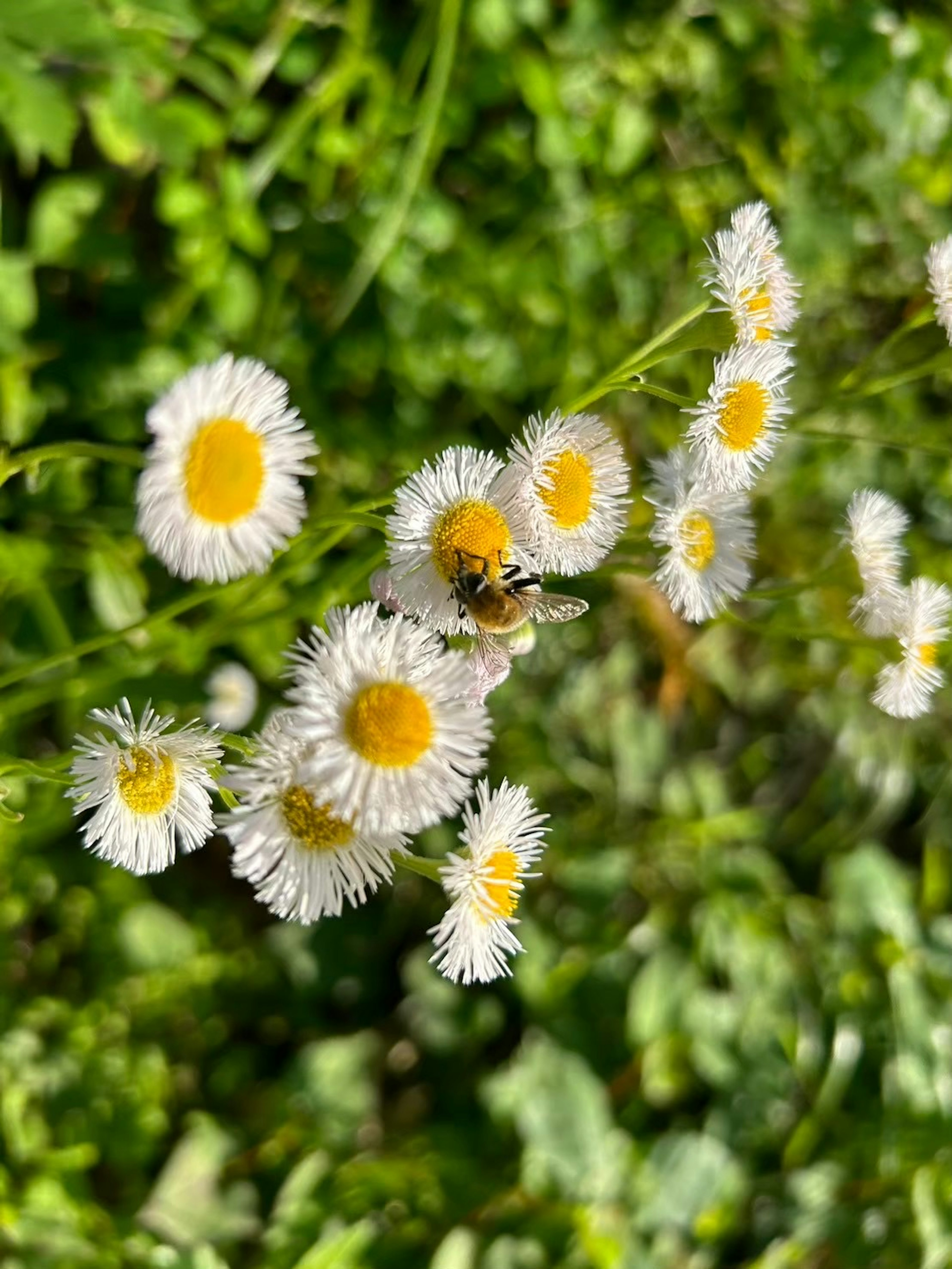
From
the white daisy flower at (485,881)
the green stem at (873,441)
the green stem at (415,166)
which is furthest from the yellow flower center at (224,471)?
the green stem at (415,166)

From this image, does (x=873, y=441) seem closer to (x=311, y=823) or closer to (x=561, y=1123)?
(x=311, y=823)

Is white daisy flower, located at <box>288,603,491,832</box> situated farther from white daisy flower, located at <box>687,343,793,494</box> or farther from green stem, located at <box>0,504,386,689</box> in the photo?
white daisy flower, located at <box>687,343,793,494</box>

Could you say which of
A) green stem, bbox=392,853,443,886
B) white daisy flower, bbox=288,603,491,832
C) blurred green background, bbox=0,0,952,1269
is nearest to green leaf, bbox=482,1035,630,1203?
A: blurred green background, bbox=0,0,952,1269

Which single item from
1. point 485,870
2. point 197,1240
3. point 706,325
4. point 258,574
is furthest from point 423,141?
point 197,1240

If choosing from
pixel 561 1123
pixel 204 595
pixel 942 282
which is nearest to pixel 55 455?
pixel 204 595

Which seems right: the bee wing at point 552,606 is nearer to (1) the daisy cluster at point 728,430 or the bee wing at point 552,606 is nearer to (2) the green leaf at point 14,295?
(1) the daisy cluster at point 728,430
